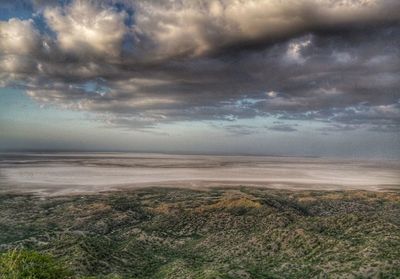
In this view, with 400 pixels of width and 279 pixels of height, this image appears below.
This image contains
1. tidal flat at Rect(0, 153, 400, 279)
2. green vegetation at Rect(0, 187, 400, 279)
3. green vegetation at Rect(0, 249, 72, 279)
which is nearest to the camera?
green vegetation at Rect(0, 249, 72, 279)

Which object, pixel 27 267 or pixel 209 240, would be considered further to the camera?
pixel 209 240

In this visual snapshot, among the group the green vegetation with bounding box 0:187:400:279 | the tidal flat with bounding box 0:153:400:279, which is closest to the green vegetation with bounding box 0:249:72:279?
the green vegetation with bounding box 0:187:400:279

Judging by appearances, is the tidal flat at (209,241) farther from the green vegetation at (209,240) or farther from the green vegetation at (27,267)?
the green vegetation at (27,267)

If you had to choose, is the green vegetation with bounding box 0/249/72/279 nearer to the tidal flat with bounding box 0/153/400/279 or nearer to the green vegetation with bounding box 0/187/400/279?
the green vegetation with bounding box 0/187/400/279

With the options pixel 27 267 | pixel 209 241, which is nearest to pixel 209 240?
pixel 209 241

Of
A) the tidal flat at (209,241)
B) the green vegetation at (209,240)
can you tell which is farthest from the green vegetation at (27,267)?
the tidal flat at (209,241)

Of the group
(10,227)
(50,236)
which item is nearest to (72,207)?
(10,227)

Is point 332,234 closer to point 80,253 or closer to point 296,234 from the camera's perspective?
point 296,234

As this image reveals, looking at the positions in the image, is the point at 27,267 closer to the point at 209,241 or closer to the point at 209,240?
the point at 209,241
